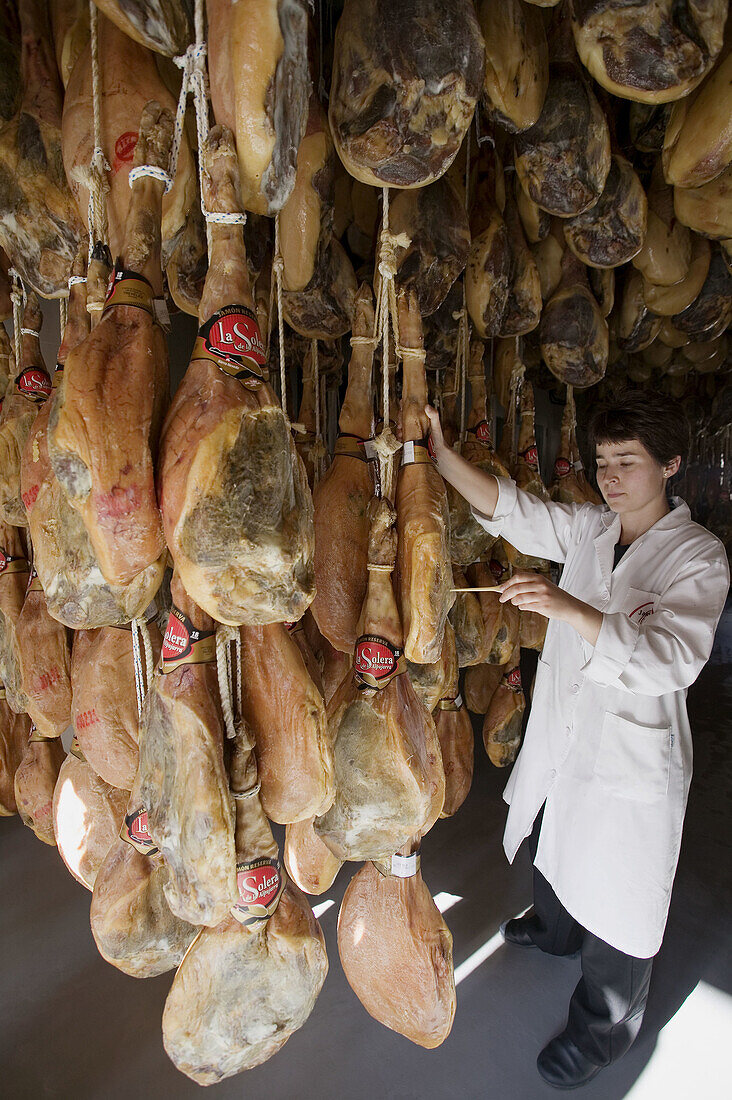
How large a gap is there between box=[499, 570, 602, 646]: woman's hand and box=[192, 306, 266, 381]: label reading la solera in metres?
0.95

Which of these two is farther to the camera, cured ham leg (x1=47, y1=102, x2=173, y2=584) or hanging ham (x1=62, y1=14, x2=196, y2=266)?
hanging ham (x1=62, y1=14, x2=196, y2=266)

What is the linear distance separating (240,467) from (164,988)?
6.97 ft

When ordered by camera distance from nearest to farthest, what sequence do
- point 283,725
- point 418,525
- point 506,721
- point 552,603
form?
point 283,725
point 418,525
point 552,603
point 506,721

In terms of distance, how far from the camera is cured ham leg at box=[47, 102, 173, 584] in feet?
2.50

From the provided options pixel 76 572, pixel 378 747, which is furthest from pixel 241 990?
pixel 76 572

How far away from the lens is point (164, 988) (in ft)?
6.79

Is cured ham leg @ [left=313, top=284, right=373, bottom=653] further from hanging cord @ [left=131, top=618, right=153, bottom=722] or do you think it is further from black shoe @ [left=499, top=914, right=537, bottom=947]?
black shoe @ [left=499, top=914, right=537, bottom=947]

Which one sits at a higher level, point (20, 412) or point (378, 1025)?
point (20, 412)

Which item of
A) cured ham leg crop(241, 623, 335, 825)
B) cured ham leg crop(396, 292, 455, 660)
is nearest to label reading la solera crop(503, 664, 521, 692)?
cured ham leg crop(396, 292, 455, 660)

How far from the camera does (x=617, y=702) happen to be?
1.80 meters

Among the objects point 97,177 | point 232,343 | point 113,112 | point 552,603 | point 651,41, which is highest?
point 651,41

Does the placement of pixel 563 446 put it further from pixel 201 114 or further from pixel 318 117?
pixel 201 114

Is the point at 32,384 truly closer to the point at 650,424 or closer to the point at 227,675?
the point at 227,675

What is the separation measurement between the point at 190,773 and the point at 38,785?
97 cm
